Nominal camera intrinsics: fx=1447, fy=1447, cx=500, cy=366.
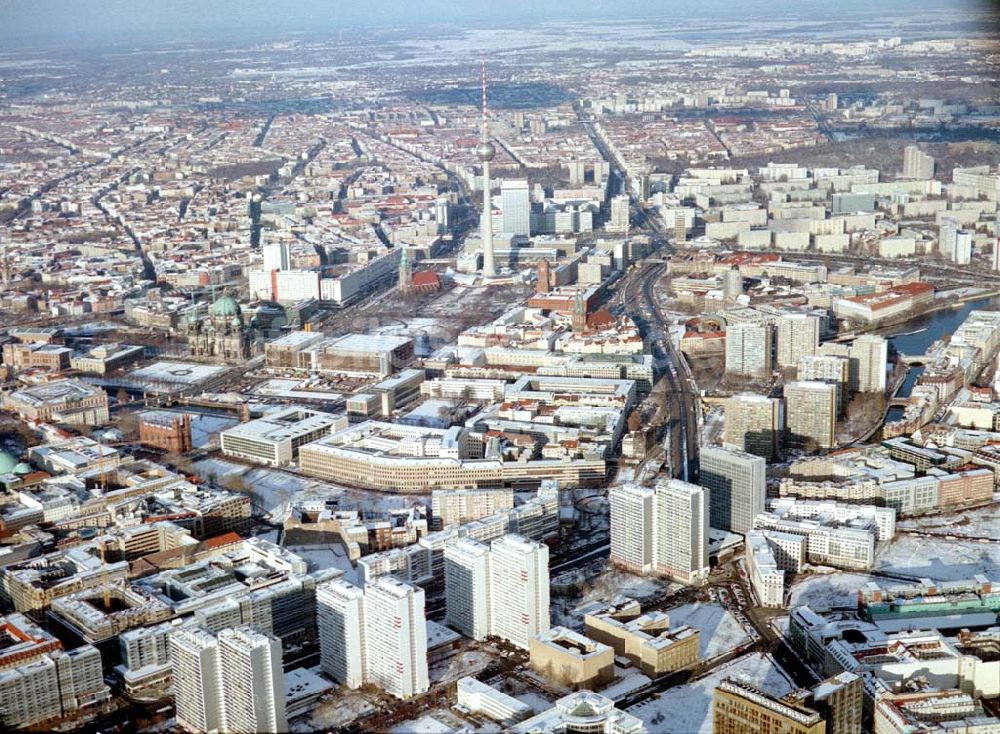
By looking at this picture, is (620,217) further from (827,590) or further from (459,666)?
(459,666)

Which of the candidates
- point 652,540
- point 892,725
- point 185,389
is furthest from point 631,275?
point 892,725

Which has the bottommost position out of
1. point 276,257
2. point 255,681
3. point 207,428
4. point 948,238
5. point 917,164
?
point 207,428

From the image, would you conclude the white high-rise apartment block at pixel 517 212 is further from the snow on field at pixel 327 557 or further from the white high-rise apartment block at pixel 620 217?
the snow on field at pixel 327 557

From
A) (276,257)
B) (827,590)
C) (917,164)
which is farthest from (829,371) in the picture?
Result: (917,164)

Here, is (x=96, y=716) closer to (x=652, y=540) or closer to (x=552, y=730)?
(x=552, y=730)

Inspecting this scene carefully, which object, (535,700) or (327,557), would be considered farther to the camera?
(327,557)

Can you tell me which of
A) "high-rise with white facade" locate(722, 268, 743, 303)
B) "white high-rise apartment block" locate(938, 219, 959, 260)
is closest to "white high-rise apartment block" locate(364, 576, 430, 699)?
"high-rise with white facade" locate(722, 268, 743, 303)

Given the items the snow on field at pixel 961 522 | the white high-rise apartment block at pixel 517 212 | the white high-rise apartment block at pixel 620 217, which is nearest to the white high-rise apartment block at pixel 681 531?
the snow on field at pixel 961 522
